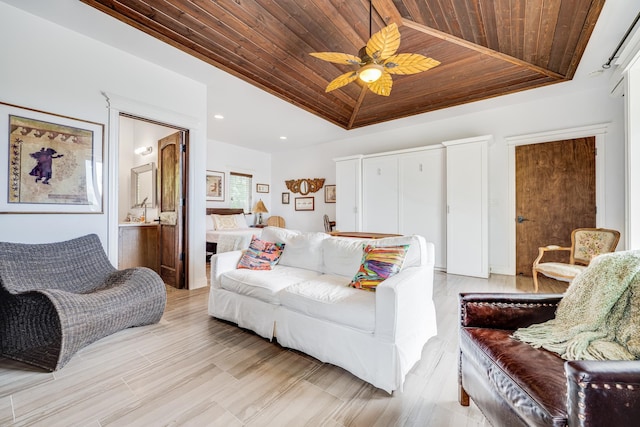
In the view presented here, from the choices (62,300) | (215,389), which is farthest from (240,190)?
(215,389)

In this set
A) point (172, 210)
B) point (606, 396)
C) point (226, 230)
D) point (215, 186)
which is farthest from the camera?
point (215, 186)

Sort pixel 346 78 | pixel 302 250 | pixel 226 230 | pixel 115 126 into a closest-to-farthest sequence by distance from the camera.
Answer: pixel 346 78 < pixel 302 250 < pixel 115 126 < pixel 226 230

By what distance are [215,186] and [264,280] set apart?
15.2 ft

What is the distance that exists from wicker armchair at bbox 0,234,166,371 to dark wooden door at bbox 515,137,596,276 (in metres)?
5.12

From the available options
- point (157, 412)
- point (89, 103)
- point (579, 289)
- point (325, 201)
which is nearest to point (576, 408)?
point (579, 289)

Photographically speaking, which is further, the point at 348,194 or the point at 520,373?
the point at 348,194

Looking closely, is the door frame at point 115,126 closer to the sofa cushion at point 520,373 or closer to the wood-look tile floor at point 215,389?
the wood-look tile floor at point 215,389

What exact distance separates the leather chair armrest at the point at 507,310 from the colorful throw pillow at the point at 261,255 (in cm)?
183

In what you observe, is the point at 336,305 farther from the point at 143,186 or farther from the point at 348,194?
the point at 143,186

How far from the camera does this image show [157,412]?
1.39 m

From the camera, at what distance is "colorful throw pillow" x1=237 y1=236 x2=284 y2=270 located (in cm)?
262

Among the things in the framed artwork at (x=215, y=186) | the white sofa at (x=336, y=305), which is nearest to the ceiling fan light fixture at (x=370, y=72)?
the white sofa at (x=336, y=305)

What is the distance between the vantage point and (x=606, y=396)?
688 mm

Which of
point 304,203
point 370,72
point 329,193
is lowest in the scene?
point 304,203
